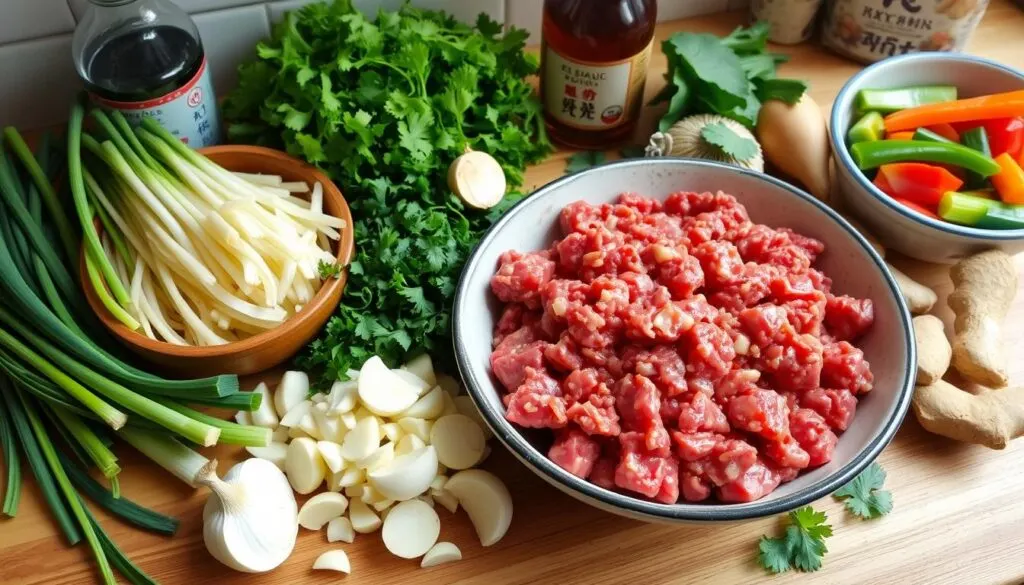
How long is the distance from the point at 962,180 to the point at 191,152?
144 centimetres

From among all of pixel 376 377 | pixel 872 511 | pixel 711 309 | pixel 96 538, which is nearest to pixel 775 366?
pixel 711 309

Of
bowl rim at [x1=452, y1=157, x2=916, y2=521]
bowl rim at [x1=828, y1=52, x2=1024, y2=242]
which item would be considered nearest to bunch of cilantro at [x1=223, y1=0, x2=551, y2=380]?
bowl rim at [x1=452, y1=157, x2=916, y2=521]

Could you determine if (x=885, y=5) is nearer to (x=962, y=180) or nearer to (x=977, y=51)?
(x=977, y=51)

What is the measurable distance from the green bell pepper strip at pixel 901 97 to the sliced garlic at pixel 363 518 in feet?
3.99

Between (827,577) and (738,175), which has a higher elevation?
(738,175)

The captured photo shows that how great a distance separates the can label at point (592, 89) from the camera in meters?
1.59

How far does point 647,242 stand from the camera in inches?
53.1

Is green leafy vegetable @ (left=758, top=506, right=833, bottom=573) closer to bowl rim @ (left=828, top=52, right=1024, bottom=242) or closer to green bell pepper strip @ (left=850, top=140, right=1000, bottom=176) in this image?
bowl rim @ (left=828, top=52, right=1024, bottom=242)

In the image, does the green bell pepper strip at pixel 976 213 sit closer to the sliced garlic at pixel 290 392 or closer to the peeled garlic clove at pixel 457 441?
the peeled garlic clove at pixel 457 441

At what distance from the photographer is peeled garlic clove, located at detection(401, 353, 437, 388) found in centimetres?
135

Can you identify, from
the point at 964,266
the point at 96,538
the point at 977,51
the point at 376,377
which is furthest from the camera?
the point at 977,51

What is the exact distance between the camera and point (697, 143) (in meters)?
1.62

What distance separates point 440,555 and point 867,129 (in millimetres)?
1136

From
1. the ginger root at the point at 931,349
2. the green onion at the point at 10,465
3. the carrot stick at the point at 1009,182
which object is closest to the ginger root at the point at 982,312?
the ginger root at the point at 931,349
